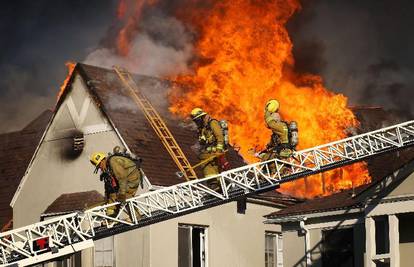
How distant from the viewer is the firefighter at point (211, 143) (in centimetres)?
2038

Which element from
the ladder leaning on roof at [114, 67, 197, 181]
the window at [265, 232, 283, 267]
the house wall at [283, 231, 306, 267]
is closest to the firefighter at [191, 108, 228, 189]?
the house wall at [283, 231, 306, 267]

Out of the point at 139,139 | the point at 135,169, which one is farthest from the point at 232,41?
the point at 135,169

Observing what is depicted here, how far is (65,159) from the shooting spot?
29.8 m

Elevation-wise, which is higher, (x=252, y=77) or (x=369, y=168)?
(x=252, y=77)

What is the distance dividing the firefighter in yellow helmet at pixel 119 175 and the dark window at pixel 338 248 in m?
6.71

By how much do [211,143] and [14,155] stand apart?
15399 mm

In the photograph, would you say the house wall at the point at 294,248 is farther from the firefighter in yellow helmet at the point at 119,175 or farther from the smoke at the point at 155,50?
the firefighter in yellow helmet at the point at 119,175

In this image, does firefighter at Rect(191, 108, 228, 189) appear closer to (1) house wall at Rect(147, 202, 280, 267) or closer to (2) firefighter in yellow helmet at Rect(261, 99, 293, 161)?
(2) firefighter in yellow helmet at Rect(261, 99, 293, 161)

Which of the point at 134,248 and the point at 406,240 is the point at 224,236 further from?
the point at 406,240

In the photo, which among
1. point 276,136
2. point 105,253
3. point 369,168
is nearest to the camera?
point 276,136

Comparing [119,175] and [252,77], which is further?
[252,77]

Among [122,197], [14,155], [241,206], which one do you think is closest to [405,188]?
[122,197]

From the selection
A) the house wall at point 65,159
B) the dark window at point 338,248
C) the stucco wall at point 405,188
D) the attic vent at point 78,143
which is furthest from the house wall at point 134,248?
the stucco wall at point 405,188

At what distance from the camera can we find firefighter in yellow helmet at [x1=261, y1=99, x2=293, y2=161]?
A: 20250 millimetres
